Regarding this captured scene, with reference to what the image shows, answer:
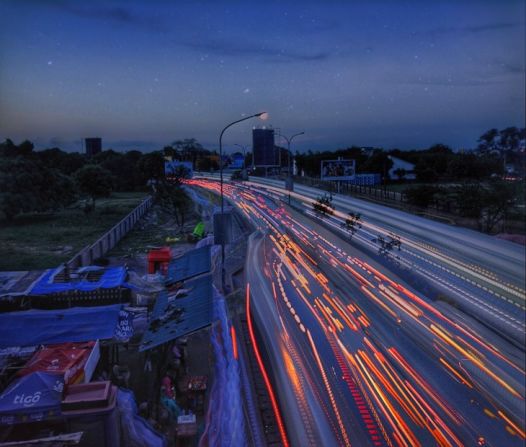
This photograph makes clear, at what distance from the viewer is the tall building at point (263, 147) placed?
50281 mm

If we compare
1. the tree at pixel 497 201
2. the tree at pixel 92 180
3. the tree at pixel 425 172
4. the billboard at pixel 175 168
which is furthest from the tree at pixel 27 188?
the tree at pixel 425 172

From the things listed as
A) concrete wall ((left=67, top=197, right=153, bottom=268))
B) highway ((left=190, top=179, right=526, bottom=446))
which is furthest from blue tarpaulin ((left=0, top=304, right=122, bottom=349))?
concrete wall ((left=67, top=197, right=153, bottom=268))

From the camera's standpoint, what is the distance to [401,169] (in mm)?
53781

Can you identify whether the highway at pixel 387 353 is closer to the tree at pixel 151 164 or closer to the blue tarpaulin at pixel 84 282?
the blue tarpaulin at pixel 84 282

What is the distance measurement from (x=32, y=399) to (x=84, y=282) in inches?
254

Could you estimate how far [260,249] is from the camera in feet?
70.6

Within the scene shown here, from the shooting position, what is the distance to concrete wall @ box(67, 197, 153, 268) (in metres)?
18.1

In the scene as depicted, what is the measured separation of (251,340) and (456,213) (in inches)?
791

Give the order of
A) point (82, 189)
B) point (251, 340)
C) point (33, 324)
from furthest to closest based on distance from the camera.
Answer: point (82, 189) < point (251, 340) < point (33, 324)

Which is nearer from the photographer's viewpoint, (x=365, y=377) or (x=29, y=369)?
(x=29, y=369)

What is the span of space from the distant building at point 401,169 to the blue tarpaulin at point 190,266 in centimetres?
4310

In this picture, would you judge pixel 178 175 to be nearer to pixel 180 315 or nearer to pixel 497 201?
pixel 497 201

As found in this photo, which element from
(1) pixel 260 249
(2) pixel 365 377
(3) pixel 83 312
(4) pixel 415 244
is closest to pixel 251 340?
(2) pixel 365 377

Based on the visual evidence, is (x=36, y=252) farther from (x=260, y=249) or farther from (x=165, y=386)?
(x=165, y=386)
